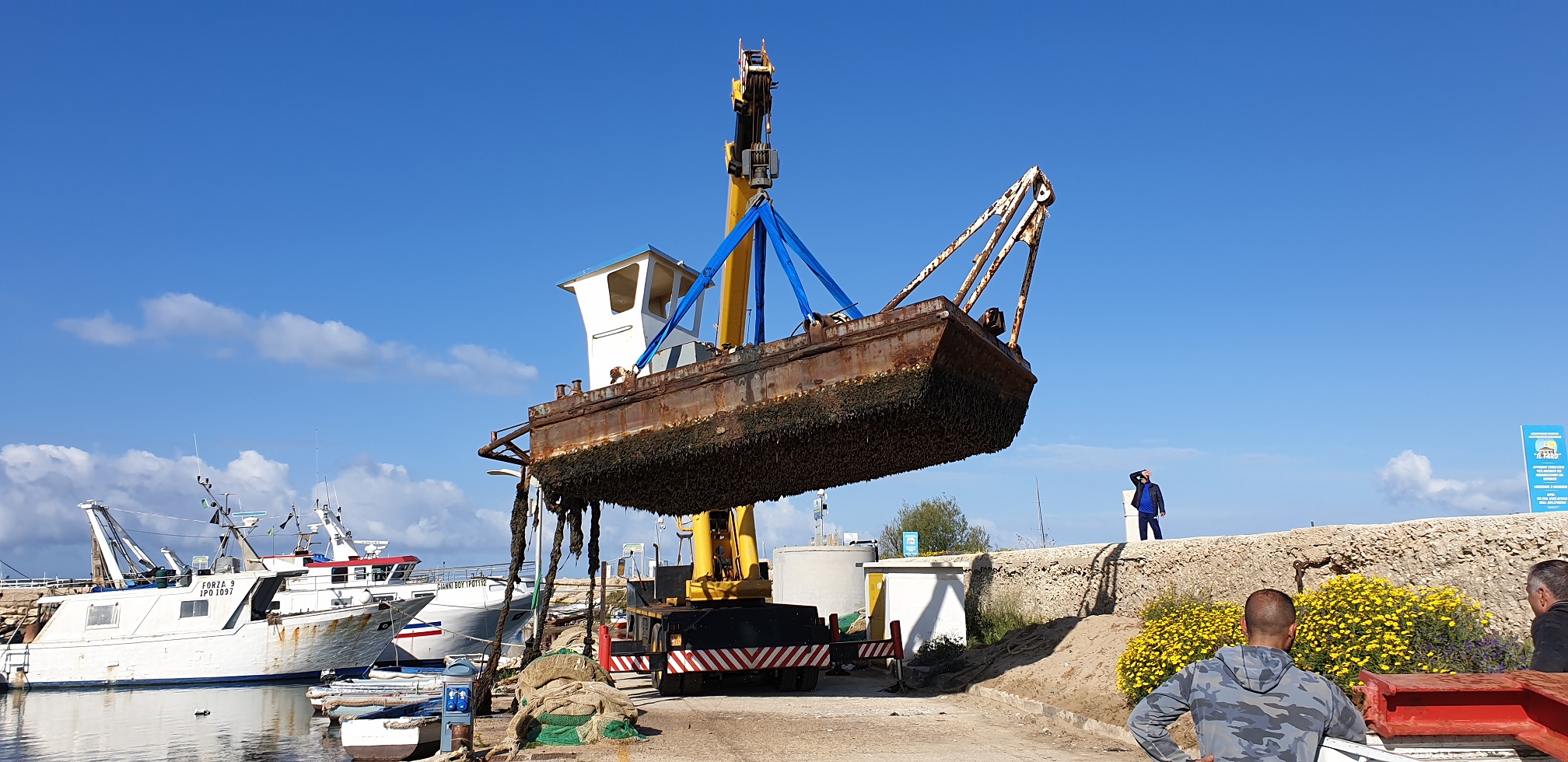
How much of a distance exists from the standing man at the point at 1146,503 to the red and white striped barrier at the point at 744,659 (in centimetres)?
570

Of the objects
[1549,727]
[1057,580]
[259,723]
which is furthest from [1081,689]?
[259,723]

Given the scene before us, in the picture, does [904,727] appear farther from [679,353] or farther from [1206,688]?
[1206,688]

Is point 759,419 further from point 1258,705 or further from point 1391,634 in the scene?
point 1258,705

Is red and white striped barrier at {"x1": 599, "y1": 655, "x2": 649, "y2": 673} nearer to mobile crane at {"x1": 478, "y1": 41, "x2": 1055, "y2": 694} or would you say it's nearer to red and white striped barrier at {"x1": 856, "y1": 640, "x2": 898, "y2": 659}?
mobile crane at {"x1": 478, "y1": 41, "x2": 1055, "y2": 694}

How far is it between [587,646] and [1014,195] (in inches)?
448

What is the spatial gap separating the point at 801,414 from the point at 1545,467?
772 cm

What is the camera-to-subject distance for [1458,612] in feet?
26.6

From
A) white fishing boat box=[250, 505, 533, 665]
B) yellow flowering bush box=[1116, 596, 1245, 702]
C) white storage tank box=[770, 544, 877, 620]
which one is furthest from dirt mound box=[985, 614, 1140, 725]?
white fishing boat box=[250, 505, 533, 665]

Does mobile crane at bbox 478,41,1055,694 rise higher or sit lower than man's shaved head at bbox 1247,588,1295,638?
higher

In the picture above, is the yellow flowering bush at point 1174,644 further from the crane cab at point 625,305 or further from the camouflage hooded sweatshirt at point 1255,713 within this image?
the crane cab at point 625,305

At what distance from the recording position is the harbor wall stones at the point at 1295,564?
876 cm

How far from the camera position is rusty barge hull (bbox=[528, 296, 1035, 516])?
10867 millimetres

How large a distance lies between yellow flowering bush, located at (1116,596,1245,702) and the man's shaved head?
20.6ft

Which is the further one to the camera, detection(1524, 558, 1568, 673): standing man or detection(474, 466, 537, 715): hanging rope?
detection(474, 466, 537, 715): hanging rope
